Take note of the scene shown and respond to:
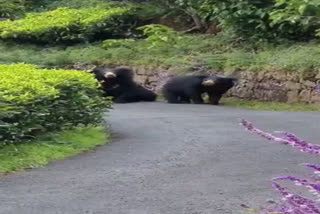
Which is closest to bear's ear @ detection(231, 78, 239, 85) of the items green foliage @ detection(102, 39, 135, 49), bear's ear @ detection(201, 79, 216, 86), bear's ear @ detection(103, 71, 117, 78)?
bear's ear @ detection(201, 79, 216, 86)

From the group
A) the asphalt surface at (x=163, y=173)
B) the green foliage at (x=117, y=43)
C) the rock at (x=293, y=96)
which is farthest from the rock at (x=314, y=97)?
the green foliage at (x=117, y=43)

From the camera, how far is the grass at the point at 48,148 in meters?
7.13

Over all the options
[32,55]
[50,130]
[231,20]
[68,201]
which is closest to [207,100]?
[231,20]

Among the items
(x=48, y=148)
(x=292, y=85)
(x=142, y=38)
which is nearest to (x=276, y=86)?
(x=292, y=85)

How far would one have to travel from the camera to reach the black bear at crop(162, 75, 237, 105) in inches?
540

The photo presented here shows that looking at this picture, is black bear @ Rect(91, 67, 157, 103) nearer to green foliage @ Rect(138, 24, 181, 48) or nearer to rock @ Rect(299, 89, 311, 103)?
green foliage @ Rect(138, 24, 181, 48)

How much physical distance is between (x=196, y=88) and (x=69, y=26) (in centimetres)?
506

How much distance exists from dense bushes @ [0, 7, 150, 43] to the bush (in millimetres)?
7896

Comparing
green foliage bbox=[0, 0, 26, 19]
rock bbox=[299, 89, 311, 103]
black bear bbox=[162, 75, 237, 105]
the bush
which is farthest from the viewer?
green foliage bbox=[0, 0, 26, 19]

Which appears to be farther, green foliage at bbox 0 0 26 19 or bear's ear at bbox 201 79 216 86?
green foliage at bbox 0 0 26 19

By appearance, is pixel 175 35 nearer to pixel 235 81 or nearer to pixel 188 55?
pixel 188 55

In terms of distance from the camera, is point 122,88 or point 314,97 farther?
point 122,88

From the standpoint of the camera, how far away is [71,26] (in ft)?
59.0

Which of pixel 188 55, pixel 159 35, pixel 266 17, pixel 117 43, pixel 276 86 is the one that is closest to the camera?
pixel 276 86
